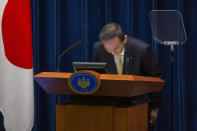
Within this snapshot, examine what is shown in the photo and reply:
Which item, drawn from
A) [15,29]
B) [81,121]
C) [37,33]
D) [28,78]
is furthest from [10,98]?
[81,121]

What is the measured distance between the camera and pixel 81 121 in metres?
2.35

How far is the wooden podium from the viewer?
2219mm

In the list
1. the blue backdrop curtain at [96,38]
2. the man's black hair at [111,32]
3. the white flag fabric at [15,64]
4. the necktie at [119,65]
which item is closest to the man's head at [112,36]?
the man's black hair at [111,32]

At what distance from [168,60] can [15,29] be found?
63.0 inches

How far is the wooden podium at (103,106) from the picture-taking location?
222 centimetres

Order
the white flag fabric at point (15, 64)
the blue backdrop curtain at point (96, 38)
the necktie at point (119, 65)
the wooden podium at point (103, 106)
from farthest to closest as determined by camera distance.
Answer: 1. the blue backdrop curtain at point (96, 38)
2. the white flag fabric at point (15, 64)
3. the necktie at point (119, 65)
4. the wooden podium at point (103, 106)

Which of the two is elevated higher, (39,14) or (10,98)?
(39,14)

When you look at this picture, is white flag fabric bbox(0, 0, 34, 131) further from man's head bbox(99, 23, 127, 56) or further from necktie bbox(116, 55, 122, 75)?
man's head bbox(99, 23, 127, 56)

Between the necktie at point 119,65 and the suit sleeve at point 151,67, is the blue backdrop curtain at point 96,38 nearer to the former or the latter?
the suit sleeve at point 151,67

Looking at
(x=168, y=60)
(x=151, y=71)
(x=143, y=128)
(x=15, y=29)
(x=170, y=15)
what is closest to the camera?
(x=143, y=128)

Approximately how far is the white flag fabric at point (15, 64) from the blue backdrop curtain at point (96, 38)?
606 mm

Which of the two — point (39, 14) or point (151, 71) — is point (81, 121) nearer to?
point (151, 71)

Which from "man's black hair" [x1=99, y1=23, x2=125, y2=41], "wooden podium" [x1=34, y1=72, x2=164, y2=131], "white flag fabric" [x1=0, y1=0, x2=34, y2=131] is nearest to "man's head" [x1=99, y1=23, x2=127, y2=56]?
"man's black hair" [x1=99, y1=23, x2=125, y2=41]

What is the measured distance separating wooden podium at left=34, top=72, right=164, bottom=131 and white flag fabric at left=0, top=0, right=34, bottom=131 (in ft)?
4.31
